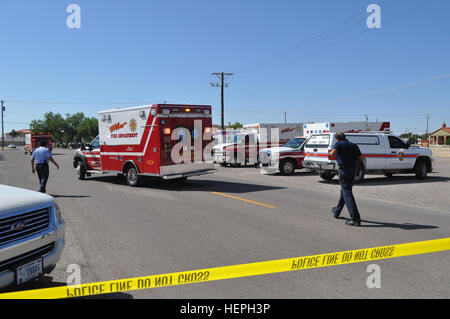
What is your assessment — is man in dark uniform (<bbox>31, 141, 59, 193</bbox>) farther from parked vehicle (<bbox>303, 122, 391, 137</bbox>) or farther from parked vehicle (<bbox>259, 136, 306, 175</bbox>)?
parked vehicle (<bbox>303, 122, 391, 137</bbox>)

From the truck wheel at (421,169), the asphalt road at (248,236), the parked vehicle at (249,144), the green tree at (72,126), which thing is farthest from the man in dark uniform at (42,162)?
the green tree at (72,126)

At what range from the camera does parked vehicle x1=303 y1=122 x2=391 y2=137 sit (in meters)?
20.1

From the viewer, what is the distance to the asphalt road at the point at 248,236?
12.8 ft

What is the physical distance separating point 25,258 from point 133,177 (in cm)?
965

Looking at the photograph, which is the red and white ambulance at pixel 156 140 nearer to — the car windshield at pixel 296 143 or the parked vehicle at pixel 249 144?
the car windshield at pixel 296 143

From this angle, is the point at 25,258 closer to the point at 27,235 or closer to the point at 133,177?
the point at 27,235

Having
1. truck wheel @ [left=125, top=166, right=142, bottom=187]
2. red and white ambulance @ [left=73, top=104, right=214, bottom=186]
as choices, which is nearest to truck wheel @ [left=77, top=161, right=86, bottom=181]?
red and white ambulance @ [left=73, top=104, right=214, bottom=186]

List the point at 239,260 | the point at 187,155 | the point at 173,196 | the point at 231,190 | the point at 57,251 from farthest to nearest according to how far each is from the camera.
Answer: the point at 187,155
the point at 231,190
the point at 173,196
the point at 239,260
the point at 57,251

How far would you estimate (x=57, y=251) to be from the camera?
3.71 metres

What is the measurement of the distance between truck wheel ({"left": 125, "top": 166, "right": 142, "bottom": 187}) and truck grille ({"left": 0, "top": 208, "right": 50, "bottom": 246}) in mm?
8986

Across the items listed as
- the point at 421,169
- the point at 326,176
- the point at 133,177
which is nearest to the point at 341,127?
the point at 421,169
